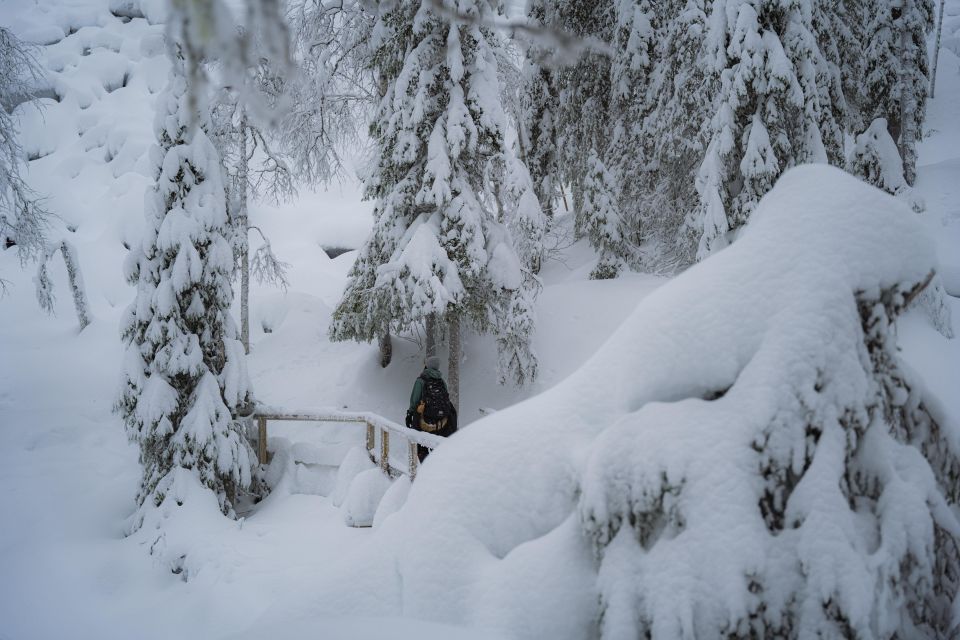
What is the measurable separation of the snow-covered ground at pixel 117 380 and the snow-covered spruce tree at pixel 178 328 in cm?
87

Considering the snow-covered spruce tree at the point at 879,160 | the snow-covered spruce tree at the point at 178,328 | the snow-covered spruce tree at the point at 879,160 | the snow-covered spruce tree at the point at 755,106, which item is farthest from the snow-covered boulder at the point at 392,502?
the snow-covered spruce tree at the point at 879,160

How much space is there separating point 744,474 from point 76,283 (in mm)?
19506

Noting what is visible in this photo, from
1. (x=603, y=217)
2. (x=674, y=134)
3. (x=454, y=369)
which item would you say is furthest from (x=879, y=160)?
(x=454, y=369)

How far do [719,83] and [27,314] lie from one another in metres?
21.7

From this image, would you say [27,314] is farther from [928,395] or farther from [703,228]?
[928,395]

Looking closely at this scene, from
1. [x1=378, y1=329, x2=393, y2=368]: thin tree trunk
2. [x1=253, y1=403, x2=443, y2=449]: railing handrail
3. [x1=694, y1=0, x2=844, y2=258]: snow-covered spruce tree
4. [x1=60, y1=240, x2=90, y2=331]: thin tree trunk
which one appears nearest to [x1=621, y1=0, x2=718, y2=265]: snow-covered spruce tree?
[x1=694, y1=0, x2=844, y2=258]: snow-covered spruce tree

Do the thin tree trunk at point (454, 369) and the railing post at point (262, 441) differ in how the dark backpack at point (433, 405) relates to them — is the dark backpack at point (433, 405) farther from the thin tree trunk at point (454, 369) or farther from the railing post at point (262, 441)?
the railing post at point (262, 441)

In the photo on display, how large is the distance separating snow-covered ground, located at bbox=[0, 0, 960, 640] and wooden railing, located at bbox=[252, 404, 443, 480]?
63cm

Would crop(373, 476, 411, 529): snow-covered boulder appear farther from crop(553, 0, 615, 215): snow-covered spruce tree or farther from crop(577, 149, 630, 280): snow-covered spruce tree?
crop(553, 0, 615, 215): snow-covered spruce tree

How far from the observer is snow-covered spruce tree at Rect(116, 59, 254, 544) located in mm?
8211

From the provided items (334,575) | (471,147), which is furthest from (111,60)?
(334,575)

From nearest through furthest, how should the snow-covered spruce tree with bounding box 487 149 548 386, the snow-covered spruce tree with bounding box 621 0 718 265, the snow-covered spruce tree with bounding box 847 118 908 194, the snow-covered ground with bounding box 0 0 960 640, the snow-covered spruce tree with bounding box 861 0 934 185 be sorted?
the snow-covered ground with bounding box 0 0 960 640, the snow-covered spruce tree with bounding box 487 149 548 386, the snow-covered spruce tree with bounding box 621 0 718 265, the snow-covered spruce tree with bounding box 847 118 908 194, the snow-covered spruce tree with bounding box 861 0 934 185

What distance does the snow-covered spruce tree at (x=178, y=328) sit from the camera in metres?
8.21

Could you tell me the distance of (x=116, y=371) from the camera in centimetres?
1513
